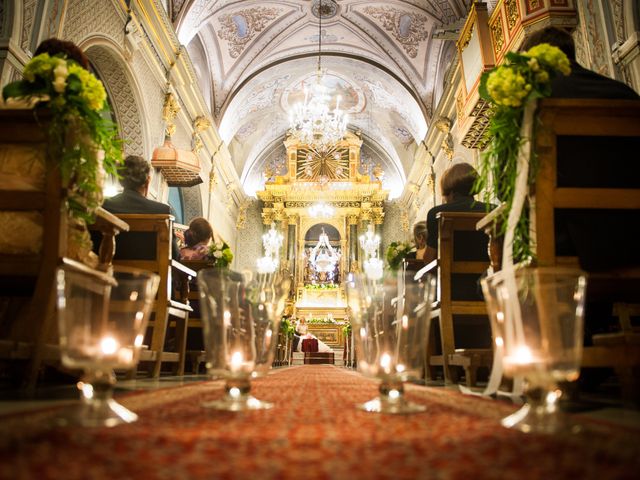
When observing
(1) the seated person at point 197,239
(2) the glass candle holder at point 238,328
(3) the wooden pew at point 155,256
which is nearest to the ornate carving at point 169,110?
(1) the seated person at point 197,239

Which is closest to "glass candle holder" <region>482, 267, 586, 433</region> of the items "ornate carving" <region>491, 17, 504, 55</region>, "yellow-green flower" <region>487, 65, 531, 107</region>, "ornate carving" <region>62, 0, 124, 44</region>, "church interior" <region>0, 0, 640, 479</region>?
"church interior" <region>0, 0, 640, 479</region>

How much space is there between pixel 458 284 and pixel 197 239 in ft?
8.21

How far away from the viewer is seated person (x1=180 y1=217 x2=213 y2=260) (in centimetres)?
456

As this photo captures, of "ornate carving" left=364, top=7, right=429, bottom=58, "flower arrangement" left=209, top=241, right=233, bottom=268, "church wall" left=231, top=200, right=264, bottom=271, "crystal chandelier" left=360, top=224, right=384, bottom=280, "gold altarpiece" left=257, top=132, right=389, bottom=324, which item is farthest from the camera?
"church wall" left=231, top=200, right=264, bottom=271

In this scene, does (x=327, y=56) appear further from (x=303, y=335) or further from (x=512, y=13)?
(x=512, y=13)

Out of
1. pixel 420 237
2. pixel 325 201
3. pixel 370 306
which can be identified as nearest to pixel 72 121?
pixel 370 306

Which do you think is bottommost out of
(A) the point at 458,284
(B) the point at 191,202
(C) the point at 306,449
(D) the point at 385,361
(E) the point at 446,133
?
(C) the point at 306,449

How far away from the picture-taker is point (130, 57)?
6.90 meters

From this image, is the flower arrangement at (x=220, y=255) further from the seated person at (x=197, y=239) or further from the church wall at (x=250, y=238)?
the church wall at (x=250, y=238)

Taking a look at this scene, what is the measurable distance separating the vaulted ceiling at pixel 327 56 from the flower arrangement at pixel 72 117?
23.8 feet

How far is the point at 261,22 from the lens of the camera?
11.2 meters

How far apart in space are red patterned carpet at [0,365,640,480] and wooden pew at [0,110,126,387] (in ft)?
2.63

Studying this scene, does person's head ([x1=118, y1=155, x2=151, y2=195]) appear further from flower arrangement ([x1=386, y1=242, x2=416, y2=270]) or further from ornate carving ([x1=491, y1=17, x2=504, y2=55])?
ornate carving ([x1=491, y1=17, x2=504, y2=55])

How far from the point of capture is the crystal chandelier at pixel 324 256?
49.9 feet
